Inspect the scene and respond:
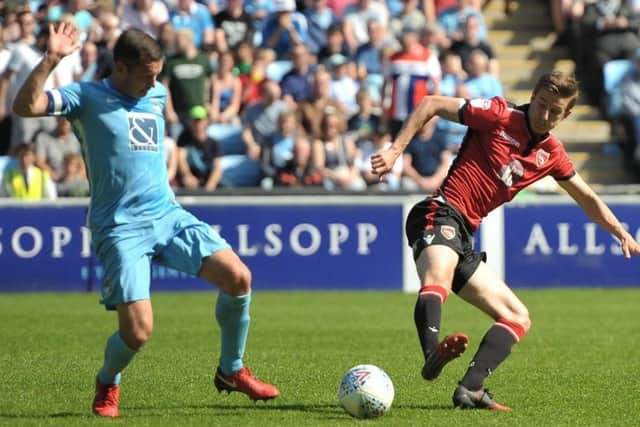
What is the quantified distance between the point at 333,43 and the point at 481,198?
42.5 ft

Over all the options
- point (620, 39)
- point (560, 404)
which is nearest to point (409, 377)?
point (560, 404)

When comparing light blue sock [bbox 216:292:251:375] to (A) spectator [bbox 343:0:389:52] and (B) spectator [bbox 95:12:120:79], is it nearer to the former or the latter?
(B) spectator [bbox 95:12:120:79]

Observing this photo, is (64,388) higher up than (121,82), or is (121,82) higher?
(121,82)

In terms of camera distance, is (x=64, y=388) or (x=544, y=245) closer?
(x=64, y=388)

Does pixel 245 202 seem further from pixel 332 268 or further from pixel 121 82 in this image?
pixel 121 82

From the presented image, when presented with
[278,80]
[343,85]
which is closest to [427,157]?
[343,85]

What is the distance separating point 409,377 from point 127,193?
2964 millimetres

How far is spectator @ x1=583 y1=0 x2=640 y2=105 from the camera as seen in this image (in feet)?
76.0

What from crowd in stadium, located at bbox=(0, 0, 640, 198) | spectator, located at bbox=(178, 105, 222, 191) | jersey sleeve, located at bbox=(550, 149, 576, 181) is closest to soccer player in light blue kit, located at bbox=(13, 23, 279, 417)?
jersey sleeve, located at bbox=(550, 149, 576, 181)

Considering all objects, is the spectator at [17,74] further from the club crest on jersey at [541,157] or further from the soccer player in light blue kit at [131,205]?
the club crest on jersey at [541,157]

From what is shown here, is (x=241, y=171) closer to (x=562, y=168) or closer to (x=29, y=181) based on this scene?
(x=29, y=181)

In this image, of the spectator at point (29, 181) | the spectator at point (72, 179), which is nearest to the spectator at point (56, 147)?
the spectator at point (72, 179)

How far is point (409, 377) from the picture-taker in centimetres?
1025

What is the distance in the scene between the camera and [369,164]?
20266mm
